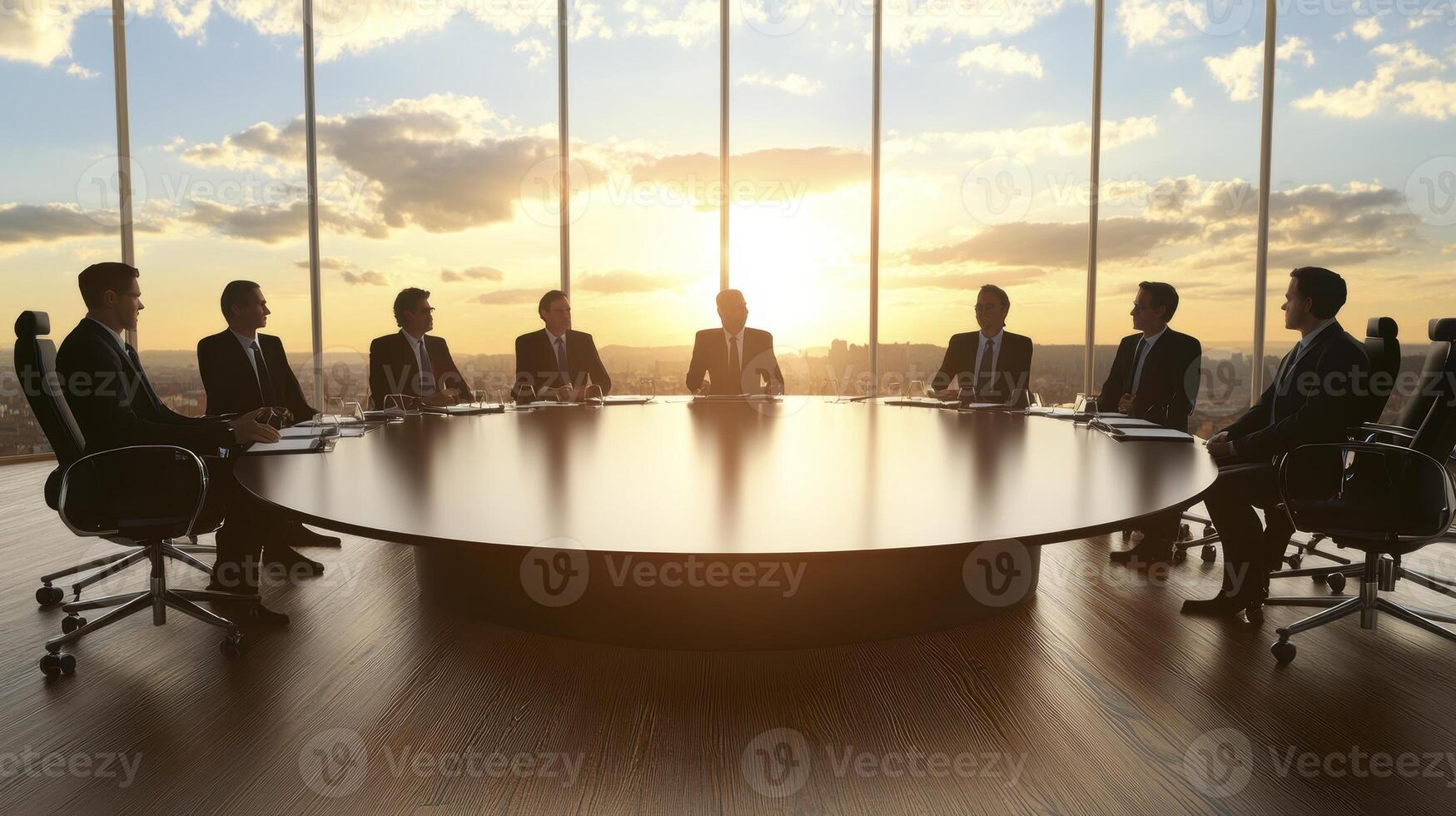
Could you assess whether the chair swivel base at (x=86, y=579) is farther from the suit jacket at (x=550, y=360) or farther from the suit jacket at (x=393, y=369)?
the suit jacket at (x=550, y=360)

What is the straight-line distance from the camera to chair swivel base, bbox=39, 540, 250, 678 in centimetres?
250

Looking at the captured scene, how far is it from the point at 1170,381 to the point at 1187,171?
364cm

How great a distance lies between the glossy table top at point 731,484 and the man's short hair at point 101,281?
0.97 metres

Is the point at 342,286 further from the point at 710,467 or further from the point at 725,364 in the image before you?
the point at 710,467

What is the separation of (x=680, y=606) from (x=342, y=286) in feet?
18.7

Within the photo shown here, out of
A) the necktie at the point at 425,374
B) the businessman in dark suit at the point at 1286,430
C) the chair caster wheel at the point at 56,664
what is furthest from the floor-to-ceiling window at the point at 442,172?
the businessman in dark suit at the point at 1286,430

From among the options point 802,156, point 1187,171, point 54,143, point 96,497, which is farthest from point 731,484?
point 54,143

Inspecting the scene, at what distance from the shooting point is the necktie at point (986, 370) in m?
4.96

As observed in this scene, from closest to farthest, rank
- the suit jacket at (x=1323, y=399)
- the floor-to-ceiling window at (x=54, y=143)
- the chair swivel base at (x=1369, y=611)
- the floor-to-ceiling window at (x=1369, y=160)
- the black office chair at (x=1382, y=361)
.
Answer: the chair swivel base at (x=1369, y=611), the suit jacket at (x=1323, y=399), the black office chair at (x=1382, y=361), the floor-to-ceiling window at (x=1369, y=160), the floor-to-ceiling window at (x=54, y=143)

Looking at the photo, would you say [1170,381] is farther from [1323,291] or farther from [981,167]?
[981,167]

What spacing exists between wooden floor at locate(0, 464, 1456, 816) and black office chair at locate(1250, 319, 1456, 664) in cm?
15

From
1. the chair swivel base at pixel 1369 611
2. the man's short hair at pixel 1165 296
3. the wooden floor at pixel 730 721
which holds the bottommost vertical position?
the wooden floor at pixel 730 721

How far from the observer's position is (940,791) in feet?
6.05

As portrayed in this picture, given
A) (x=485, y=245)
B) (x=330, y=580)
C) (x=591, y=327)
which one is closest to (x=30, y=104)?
(x=485, y=245)
